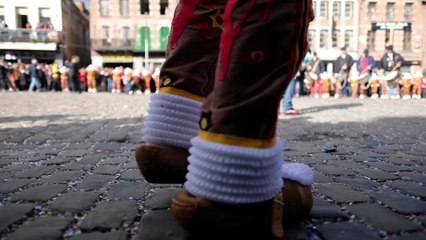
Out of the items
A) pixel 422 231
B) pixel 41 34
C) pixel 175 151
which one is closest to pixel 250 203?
pixel 175 151

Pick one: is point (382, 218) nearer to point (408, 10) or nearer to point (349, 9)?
point (349, 9)

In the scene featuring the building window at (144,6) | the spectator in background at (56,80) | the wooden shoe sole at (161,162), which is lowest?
the spectator in background at (56,80)

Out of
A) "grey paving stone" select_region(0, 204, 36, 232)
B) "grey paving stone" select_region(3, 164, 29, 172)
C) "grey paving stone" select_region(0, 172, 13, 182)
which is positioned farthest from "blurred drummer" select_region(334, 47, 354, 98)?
"grey paving stone" select_region(0, 204, 36, 232)

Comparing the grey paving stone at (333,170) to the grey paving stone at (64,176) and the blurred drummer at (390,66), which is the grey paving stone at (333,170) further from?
the blurred drummer at (390,66)

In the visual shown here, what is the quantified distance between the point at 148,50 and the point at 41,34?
30.7 feet

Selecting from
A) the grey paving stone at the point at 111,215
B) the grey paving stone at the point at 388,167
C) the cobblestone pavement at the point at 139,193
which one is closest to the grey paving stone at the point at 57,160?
the cobblestone pavement at the point at 139,193

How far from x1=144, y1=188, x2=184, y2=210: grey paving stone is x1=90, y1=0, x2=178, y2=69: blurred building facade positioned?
1517 inches

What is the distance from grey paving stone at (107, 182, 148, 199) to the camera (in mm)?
1846

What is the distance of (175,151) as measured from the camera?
1607 mm

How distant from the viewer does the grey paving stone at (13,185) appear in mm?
1979

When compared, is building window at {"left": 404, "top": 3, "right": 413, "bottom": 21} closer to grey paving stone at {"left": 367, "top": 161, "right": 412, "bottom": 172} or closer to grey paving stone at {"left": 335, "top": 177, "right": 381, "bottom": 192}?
grey paving stone at {"left": 367, "top": 161, "right": 412, "bottom": 172}

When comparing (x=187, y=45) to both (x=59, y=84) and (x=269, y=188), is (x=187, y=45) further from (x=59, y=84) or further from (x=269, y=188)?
(x=59, y=84)

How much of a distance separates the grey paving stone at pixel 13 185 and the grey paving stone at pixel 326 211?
1360 millimetres

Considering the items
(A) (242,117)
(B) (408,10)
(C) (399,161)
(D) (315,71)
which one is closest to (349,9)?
(B) (408,10)
